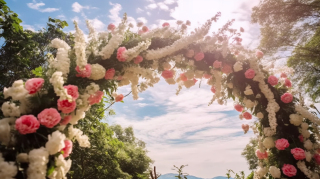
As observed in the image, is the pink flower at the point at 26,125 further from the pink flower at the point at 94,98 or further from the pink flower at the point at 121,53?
the pink flower at the point at 121,53

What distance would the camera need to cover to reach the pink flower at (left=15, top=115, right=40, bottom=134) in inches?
79.0

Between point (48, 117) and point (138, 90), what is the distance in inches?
76.5

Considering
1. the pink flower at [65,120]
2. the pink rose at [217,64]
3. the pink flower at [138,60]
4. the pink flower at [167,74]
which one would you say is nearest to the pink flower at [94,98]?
the pink flower at [65,120]

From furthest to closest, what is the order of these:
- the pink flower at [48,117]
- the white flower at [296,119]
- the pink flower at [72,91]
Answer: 1. the white flower at [296,119]
2. the pink flower at [72,91]
3. the pink flower at [48,117]

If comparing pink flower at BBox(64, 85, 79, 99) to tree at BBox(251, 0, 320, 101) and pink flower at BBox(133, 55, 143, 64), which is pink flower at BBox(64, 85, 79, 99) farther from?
tree at BBox(251, 0, 320, 101)

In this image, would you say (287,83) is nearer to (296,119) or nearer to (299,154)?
(296,119)

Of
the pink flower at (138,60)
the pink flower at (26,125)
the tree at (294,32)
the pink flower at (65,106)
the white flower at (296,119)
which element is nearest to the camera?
the pink flower at (26,125)

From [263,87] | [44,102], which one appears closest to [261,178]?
[263,87]

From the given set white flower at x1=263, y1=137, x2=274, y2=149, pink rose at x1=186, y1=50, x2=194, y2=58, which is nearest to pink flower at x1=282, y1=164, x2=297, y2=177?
white flower at x1=263, y1=137, x2=274, y2=149

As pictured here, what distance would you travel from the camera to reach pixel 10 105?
218 cm

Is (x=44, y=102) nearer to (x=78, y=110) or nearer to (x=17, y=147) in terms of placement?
(x=78, y=110)

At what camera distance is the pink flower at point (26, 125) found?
2.01 metres

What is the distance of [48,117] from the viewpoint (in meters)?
2.14

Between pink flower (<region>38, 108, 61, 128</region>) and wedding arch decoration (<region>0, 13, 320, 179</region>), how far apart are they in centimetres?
1
